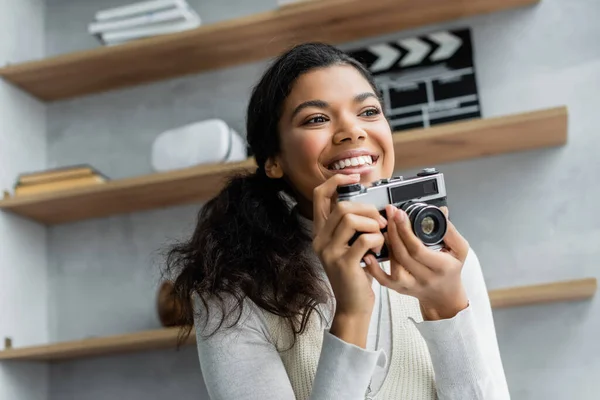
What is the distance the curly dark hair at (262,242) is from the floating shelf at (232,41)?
64 cm

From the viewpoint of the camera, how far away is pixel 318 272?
128 centimetres

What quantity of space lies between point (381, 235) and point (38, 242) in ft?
5.18

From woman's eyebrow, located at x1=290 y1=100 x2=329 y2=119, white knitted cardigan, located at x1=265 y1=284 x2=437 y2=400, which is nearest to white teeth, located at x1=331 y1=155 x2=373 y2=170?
woman's eyebrow, located at x1=290 y1=100 x2=329 y2=119

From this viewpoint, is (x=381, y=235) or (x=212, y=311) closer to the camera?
(x=381, y=235)

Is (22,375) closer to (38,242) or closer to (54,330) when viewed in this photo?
(54,330)

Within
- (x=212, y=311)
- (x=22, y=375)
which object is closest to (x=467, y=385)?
(x=212, y=311)

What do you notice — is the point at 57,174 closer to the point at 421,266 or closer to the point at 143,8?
the point at 143,8

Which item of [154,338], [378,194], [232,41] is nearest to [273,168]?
[378,194]

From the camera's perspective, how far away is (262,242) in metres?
1.28

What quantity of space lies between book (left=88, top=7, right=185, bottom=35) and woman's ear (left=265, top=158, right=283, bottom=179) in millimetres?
955

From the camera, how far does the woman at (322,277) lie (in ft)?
3.35

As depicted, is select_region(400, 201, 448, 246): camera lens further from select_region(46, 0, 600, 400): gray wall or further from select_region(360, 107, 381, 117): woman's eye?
select_region(46, 0, 600, 400): gray wall

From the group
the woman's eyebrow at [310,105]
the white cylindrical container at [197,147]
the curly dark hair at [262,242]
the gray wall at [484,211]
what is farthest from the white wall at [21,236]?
the woman's eyebrow at [310,105]

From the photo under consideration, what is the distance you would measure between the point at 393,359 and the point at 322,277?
0.18 metres
